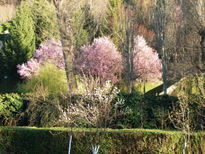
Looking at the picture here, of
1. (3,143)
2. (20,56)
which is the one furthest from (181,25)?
(3,143)

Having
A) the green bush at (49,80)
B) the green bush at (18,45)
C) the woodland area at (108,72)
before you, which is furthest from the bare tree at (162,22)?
the green bush at (18,45)

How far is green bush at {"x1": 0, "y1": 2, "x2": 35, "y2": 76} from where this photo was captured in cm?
1786

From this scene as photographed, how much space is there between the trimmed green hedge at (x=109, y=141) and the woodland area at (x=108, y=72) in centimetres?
17

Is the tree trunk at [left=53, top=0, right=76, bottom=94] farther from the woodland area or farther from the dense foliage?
the dense foliage

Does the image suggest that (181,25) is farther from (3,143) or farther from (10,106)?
(3,143)

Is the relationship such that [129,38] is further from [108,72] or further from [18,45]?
[18,45]

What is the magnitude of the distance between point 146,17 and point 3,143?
1546cm

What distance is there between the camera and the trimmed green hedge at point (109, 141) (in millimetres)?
5430

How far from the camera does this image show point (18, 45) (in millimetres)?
17984

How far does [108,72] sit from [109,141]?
8.11 metres

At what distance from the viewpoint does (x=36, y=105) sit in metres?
7.86

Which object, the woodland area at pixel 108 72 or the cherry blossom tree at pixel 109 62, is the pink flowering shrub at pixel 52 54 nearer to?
the woodland area at pixel 108 72

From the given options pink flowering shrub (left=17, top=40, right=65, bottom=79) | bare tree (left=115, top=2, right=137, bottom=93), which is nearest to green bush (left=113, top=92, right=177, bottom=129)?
bare tree (left=115, top=2, right=137, bottom=93)

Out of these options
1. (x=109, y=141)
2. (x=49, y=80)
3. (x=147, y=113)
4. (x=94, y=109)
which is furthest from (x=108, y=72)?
(x=94, y=109)
